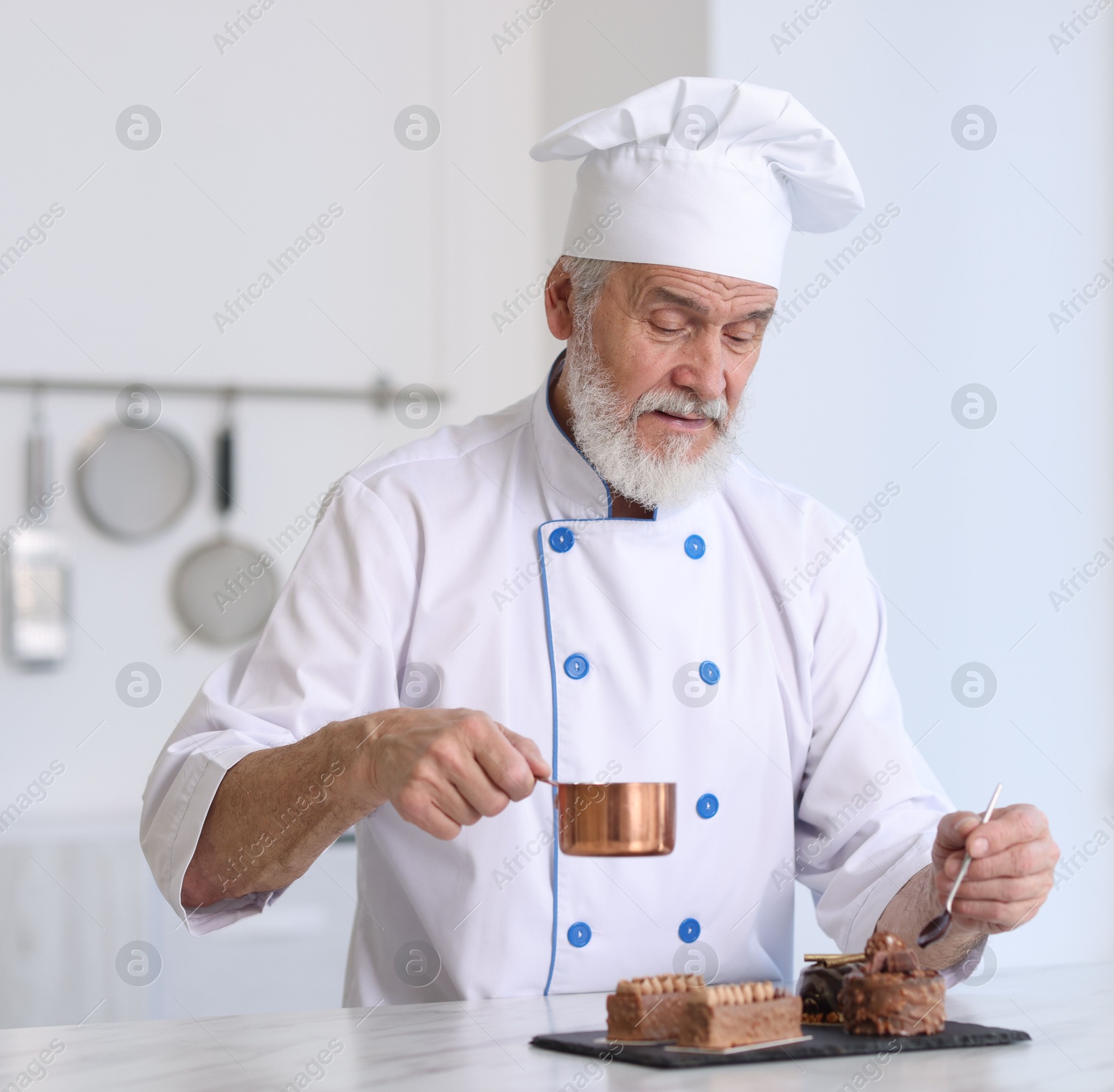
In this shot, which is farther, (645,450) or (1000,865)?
(645,450)

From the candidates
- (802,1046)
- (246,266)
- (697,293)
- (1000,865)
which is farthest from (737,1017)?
(246,266)

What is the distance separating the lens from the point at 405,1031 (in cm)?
112

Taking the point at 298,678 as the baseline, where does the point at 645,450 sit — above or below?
above

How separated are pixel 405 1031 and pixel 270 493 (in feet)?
6.91

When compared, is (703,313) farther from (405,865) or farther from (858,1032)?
(858,1032)

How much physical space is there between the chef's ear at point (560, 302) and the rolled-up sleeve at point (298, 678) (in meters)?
0.34

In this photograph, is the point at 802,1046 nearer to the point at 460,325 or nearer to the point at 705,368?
the point at 705,368

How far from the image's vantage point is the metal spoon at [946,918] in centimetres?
126

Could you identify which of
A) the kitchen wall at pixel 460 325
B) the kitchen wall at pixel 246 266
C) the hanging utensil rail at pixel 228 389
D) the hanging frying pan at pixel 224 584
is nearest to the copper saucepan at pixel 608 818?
the kitchen wall at pixel 460 325

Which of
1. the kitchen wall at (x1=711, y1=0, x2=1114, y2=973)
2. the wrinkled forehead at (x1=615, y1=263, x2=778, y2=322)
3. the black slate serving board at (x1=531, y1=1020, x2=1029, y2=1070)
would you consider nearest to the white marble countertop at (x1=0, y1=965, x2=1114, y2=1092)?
the black slate serving board at (x1=531, y1=1020, x2=1029, y2=1070)

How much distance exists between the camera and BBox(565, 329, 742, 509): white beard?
158 cm

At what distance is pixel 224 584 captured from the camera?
3.02 m

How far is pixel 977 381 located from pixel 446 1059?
173 cm

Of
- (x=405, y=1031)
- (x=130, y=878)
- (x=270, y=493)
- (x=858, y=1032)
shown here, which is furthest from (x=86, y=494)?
(x=858, y=1032)
